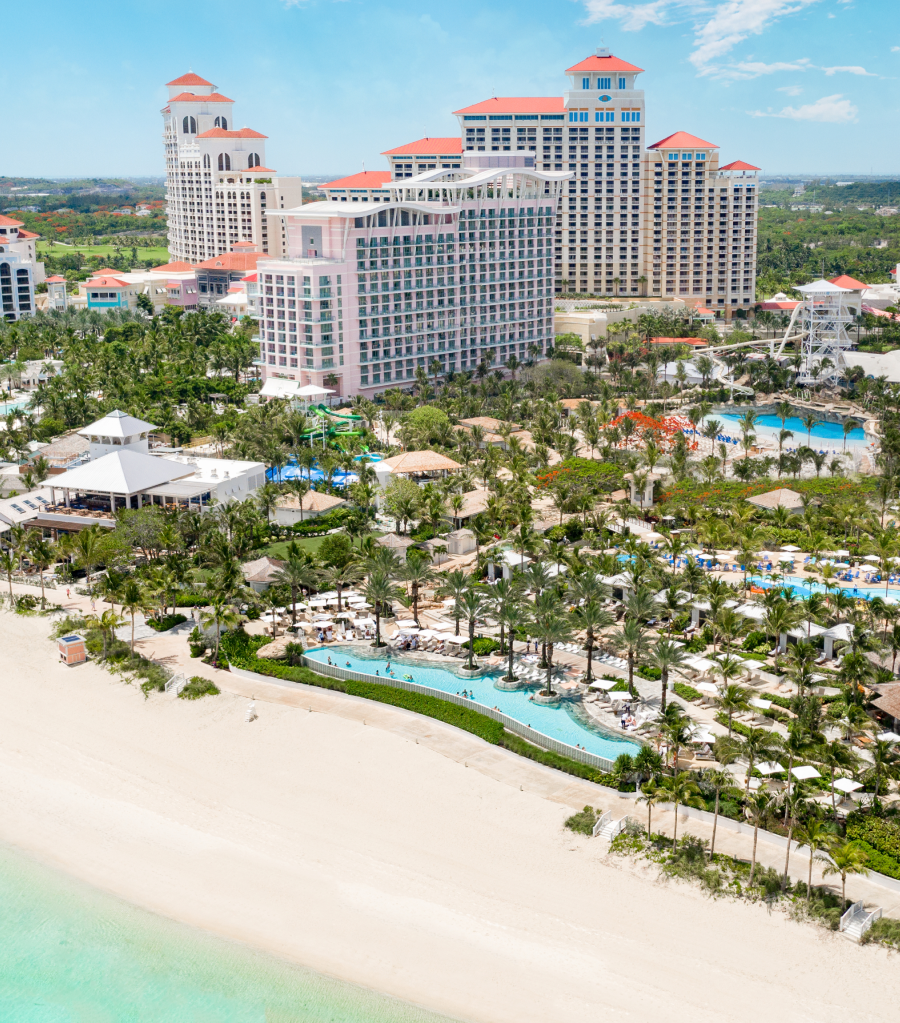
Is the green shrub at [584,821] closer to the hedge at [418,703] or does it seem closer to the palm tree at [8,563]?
the hedge at [418,703]

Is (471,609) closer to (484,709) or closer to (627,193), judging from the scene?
(484,709)

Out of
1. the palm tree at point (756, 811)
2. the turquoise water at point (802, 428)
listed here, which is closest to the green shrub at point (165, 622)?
the palm tree at point (756, 811)

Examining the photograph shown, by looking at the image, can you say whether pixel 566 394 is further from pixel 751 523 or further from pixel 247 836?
pixel 247 836

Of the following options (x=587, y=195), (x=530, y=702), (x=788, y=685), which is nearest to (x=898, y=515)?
(x=788, y=685)

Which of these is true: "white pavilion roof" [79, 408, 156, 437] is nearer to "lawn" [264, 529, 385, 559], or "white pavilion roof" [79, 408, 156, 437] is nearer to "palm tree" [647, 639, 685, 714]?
"lawn" [264, 529, 385, 559]

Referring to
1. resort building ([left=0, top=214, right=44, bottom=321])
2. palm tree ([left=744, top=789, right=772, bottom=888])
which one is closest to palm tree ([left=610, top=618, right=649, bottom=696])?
palm tree ([left=744, top=789, right=772, bottom=888])
